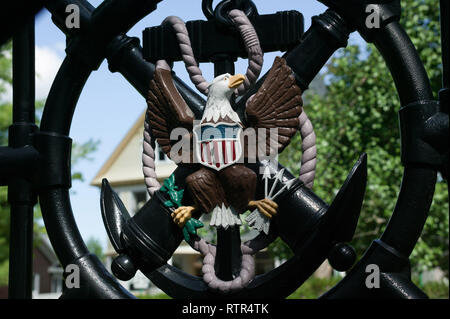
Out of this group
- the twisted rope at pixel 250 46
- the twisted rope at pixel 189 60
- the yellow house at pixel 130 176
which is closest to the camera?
the twisted rope at pixel 250 46

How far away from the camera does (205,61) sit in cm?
240

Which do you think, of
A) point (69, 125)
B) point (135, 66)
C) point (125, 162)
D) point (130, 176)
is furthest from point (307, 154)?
point (125, 162)

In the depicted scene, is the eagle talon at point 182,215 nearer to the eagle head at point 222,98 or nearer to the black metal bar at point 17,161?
the eagle head at point 222,98

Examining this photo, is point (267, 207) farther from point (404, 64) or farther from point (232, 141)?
point (404, 64)

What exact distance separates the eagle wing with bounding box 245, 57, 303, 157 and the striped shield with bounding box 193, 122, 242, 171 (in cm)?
6

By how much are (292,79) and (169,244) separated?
2.70 feet

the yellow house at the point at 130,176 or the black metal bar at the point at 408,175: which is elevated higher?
the yellow house at the point at 130,176

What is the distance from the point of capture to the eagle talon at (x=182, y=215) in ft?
7.21

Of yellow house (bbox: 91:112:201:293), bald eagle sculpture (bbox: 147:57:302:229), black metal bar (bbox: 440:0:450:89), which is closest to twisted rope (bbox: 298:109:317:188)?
bald eagle sculpture (bbox: 147:57:302:229)

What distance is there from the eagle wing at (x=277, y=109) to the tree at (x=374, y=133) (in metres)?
5.68

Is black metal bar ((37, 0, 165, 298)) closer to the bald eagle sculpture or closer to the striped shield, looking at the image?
the bald eagle sculpture

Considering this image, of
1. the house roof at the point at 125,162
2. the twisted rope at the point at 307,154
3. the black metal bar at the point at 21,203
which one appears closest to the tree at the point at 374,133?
the twisted rope at the point at 307,154

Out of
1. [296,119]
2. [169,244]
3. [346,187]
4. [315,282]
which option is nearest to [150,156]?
[169,244]

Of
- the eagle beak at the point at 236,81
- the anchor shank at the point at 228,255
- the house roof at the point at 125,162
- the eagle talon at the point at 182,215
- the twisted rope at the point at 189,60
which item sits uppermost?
→ the house roof at the point at 125,162
